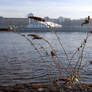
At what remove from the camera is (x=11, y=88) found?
4254 mm

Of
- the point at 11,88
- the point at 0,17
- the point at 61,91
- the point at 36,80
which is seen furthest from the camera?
the point at 0,17

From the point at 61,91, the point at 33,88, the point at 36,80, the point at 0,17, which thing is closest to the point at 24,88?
the point at 33,88

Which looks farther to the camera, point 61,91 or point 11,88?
point 11,88

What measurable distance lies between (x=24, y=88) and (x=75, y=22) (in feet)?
451

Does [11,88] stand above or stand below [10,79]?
above

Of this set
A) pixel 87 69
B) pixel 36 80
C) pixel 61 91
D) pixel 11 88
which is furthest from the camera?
pixel 87 69

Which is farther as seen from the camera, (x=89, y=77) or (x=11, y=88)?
(x=89, y=77)

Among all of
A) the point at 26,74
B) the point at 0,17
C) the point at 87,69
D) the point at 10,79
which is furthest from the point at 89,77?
the point at 0,17

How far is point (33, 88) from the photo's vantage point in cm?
426

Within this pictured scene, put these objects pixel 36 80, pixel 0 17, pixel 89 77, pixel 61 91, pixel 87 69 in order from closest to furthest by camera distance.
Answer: pixel 61 91 → pixel 36 80 → pixel 89 77 → pixel 87 69 → pixel 0 17

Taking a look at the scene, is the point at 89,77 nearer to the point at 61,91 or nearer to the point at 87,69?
the point at 87,69

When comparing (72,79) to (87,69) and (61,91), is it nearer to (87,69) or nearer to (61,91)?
(61,91)

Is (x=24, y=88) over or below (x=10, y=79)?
over

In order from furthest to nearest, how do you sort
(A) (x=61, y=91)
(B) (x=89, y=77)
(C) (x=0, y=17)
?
(C) (x=0, y=17), (B) (x=89, y=77), (A) (x=61, y=91)
